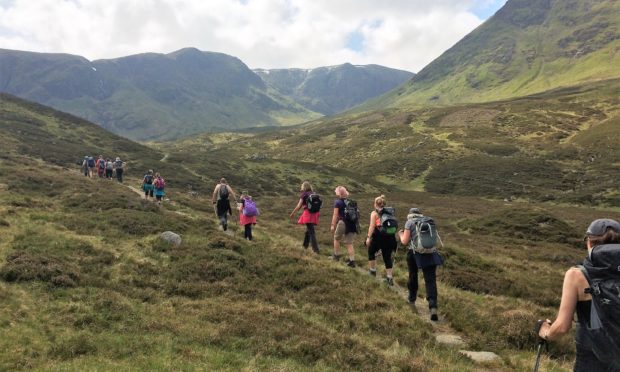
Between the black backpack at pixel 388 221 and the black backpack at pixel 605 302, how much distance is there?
8.67 metres

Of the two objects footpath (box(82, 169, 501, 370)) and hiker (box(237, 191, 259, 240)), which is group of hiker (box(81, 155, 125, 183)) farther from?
footpath (box(82, 169, 501, 370))

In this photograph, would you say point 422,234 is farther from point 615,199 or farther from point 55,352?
point 615,199

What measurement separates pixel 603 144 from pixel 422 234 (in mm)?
99006

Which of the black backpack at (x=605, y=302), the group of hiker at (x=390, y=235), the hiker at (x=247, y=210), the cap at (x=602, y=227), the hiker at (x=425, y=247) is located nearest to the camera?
the black backpack at (x=605, y=302)

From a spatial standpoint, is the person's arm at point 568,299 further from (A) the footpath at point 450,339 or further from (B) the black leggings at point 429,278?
(B) the black leggings at point 429,278

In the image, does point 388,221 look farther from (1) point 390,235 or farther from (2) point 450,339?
(2) point 450,339

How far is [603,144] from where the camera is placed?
90.4 meters

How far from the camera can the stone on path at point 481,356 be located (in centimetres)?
940

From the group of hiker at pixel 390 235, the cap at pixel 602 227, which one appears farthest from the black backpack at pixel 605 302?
the group of hiker at pixel 390 235

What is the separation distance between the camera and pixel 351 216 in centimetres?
1644

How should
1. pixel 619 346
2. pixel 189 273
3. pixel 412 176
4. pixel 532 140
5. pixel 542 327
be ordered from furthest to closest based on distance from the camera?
pixel 532 140
pixel 412 176
pixel 189 273
pixel 542 327
pixel 619 346

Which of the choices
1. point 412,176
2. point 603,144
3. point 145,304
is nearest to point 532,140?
point 603,144

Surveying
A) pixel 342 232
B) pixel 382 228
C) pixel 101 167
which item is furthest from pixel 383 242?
pixel 101 167

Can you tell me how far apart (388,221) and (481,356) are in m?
5.09
